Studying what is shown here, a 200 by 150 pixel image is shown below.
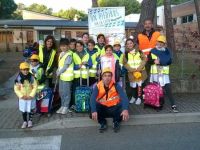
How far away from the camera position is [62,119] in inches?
304

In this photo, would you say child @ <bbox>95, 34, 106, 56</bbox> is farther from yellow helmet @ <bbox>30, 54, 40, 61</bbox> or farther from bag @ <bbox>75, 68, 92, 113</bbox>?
yellow helmet @ <bbox>30, 54, 40, 61</bbox>

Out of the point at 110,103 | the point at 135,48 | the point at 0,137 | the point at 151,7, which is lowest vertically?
the point at 0,137

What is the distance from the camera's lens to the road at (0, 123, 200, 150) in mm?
6422

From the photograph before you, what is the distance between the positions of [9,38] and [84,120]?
3816cm

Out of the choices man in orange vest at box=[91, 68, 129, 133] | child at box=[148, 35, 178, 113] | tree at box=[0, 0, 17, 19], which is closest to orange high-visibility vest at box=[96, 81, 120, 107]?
man in orange vest at box=[91, 68, 129, 133]

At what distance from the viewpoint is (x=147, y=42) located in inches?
351

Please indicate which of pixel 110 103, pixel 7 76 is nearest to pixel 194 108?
pixel 110 103

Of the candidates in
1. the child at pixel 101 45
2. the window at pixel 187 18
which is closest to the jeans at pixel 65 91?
the child at pixel 101 45

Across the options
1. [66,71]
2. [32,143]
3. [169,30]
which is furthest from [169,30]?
[32,143]

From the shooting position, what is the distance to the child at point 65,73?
319 inches

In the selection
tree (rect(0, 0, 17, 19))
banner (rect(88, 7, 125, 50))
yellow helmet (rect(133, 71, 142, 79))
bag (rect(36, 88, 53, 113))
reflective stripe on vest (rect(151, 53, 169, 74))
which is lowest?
bag (rect(36, 88, 53, 113))

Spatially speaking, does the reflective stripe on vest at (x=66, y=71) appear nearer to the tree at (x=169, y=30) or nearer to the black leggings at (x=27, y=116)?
the black leggings at (x=27, y=116)

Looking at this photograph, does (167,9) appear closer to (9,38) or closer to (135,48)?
(135,48)

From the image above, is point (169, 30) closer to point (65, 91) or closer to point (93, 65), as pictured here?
point (93, 65)
